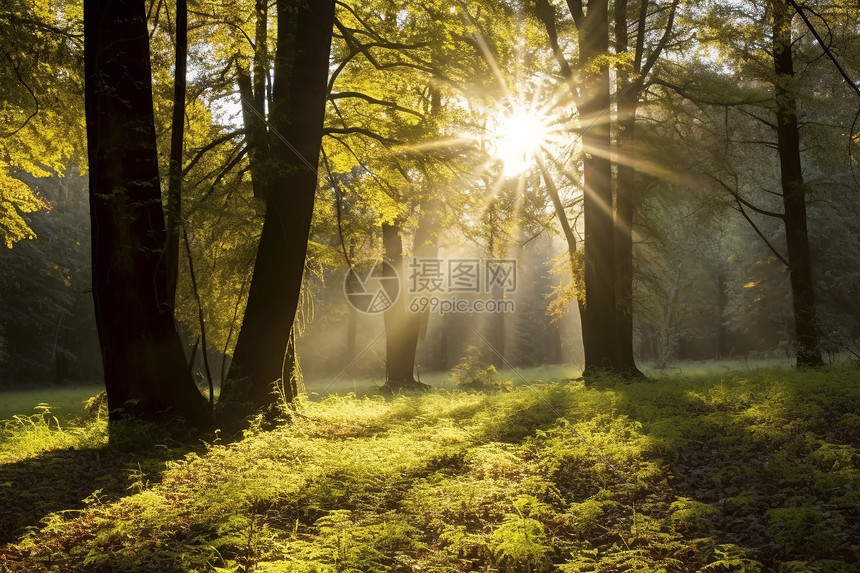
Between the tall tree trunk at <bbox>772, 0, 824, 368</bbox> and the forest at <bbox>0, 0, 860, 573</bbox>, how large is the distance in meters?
0.06

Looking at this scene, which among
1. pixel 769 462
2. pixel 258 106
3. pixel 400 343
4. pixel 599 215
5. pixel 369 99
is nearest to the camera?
pixel 769 462

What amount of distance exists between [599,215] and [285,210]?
7.76 meters

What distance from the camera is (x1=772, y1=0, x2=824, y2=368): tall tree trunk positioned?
1262cm

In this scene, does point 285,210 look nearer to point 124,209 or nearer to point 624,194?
point 124,209

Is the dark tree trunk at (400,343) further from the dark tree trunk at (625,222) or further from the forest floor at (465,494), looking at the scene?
the forest floor at (465,494)

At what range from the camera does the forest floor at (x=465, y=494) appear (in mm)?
4234

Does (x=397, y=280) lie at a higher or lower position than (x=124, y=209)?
lower

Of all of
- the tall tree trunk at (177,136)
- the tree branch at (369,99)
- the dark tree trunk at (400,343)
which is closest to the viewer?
the tall tree trunk at (177,136)

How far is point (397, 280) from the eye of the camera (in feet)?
57.6

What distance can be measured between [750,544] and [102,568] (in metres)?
4.38

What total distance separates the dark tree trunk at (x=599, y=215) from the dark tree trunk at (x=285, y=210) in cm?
706

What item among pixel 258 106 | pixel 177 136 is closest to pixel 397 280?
pixel 258 106

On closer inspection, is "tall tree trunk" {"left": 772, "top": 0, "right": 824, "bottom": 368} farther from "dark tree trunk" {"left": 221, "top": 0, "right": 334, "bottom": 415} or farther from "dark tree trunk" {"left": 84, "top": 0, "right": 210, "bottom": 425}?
"dark tree trunk" {"left": 84, "top": 0, "right": 210, "bottom": 425}

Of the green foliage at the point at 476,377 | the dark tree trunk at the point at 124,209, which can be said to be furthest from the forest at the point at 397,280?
the green foliage at the point at 476,377
